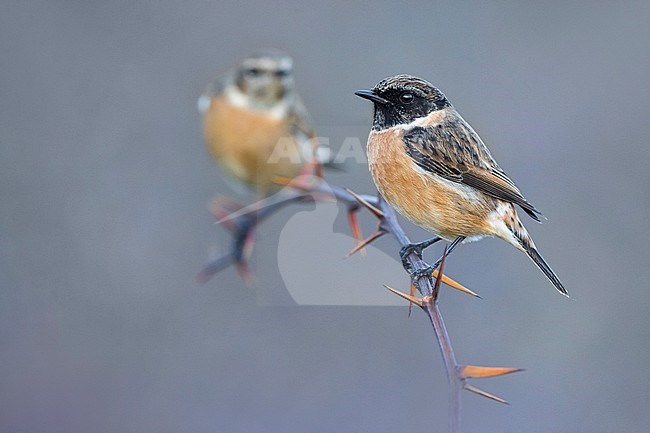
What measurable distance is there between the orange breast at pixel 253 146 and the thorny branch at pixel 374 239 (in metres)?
2.14

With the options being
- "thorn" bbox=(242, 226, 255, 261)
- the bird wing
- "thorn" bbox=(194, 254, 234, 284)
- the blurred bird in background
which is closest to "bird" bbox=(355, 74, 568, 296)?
the bird wing

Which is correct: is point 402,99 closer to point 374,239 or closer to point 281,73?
point 374,239

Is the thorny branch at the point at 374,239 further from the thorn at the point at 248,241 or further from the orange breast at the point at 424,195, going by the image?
the orange breast at the point at 424,195

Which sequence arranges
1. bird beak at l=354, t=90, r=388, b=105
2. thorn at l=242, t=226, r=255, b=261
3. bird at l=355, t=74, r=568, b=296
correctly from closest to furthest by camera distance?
1. bird beak at l=354, t=90, r=388, b=105
2. bird at l=355, t=74, r=568, b=296
3. thorn at l=242, t=226, r=255, b=261

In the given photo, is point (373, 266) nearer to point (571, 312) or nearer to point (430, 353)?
point (430, 353)

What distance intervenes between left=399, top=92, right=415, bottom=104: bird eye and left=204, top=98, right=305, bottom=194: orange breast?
3.12m

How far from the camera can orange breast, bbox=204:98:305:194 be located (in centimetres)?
653

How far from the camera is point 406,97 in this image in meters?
3.31

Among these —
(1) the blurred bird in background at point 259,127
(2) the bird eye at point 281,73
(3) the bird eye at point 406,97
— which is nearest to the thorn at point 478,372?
(3) the bird eye at point 406,97

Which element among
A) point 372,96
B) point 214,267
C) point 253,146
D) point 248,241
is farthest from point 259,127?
point 372,96

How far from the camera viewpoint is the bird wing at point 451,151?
11.3 feet

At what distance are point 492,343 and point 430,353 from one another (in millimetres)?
527

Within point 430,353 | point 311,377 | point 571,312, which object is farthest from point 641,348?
point 311,377

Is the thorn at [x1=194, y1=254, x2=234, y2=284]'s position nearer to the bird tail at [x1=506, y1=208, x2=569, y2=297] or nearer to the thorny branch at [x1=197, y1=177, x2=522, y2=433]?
the thorny branch at [x1=197, y1=177, x2=522, y2=433]
